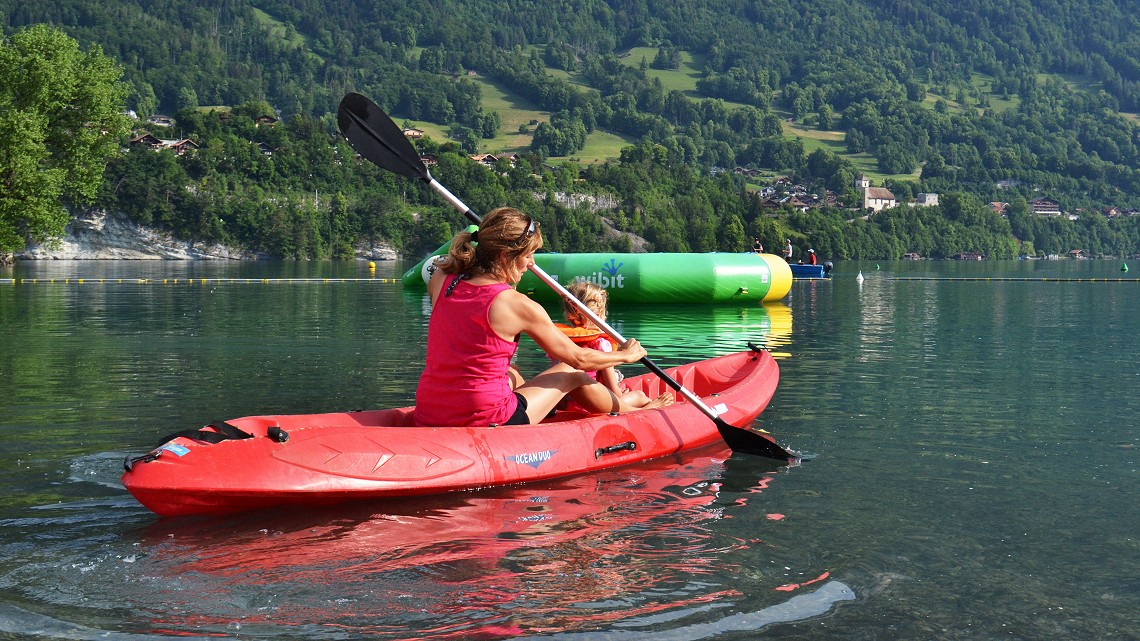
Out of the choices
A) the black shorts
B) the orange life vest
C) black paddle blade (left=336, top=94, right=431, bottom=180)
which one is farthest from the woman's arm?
black paddle blade (left=336, top=94, right=431, bottom=180)

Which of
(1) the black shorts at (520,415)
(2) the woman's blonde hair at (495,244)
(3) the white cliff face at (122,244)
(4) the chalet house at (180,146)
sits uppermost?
(4) the chalet house at (180,146)

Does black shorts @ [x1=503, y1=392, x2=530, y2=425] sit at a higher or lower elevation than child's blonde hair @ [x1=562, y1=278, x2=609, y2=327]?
lower

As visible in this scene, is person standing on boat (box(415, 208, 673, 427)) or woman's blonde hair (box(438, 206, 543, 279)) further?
person standing on boat (box(415, 208, 673, 427))

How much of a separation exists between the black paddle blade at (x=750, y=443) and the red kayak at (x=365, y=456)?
32cm

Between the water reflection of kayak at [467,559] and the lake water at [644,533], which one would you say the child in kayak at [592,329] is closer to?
the lake water at [644,533]

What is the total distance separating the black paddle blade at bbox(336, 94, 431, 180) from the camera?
1104cm

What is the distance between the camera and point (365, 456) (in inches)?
316

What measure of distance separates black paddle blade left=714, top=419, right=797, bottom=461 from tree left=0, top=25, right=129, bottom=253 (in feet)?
132

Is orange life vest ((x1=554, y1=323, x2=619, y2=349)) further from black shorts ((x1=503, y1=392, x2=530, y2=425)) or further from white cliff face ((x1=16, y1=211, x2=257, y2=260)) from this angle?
white cliff face ((x1=16, y1=211, x2=257, y2=260))

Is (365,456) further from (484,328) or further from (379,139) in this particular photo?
(379,139)

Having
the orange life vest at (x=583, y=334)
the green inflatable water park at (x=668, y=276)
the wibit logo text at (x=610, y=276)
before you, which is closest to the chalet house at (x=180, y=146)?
the green inflatable water park at (x=668, y=276)

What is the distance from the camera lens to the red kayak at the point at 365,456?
24.6ft

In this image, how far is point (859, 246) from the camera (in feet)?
A: 536

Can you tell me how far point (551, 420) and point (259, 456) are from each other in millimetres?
3043
